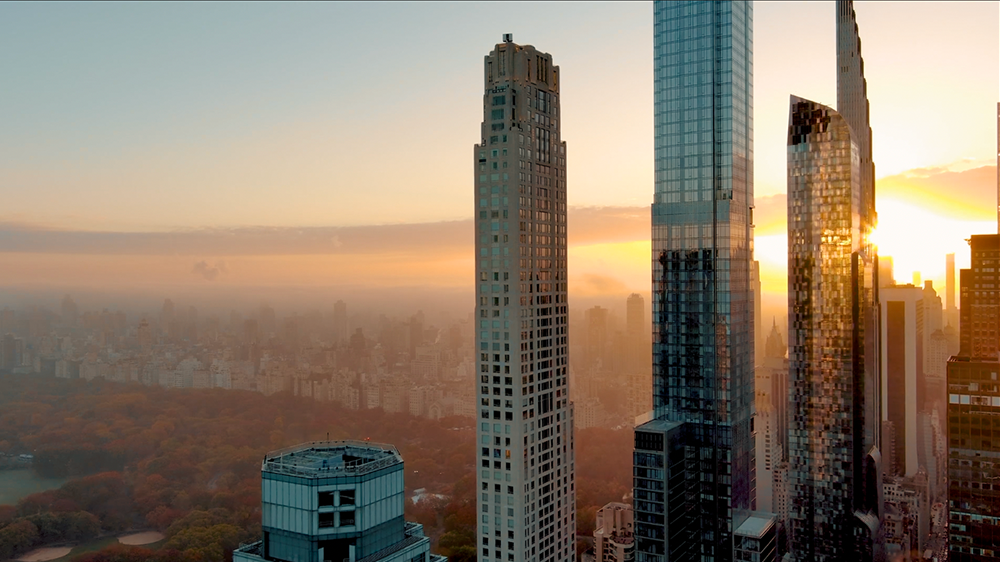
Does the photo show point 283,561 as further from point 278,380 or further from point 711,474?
point 278,380

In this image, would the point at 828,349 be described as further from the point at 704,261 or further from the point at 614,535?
the point at 614,535

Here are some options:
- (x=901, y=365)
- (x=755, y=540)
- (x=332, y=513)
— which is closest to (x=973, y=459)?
(x=755, y=540)

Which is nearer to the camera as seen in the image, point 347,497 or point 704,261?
point 347,497

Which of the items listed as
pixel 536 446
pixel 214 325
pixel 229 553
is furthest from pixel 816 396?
pixel 214 325

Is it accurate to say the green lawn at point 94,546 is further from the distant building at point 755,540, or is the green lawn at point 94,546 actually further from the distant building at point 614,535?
the distant building at point 755,540

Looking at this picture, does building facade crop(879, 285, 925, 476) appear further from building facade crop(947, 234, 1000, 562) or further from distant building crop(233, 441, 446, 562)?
distant building crop(233, 441, 446, 562)
